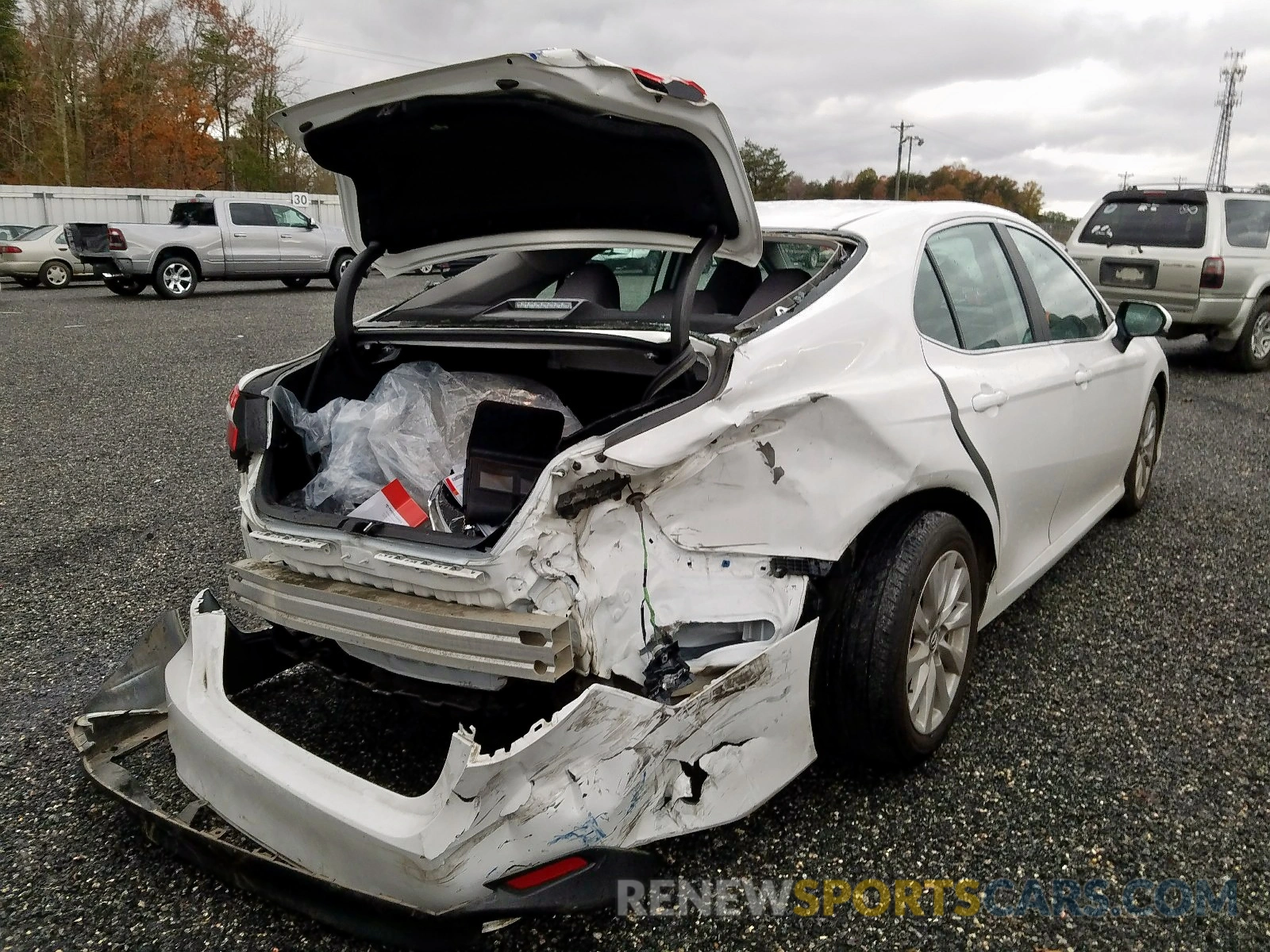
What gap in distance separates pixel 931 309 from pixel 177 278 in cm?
1660

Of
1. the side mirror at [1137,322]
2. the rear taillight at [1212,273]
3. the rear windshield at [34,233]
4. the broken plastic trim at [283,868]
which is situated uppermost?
the rear windshield at [34,233]

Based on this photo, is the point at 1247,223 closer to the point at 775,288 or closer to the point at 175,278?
the point at 775,288

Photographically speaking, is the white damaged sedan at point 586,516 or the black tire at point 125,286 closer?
the white damaged sedan at point 586,516

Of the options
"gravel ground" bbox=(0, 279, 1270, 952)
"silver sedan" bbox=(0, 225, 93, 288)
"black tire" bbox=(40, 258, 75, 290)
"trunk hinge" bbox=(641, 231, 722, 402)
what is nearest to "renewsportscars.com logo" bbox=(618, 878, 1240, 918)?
"gravel ground" bbox=(0, 279, 1270, 952)

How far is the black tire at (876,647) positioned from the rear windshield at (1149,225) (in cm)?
778

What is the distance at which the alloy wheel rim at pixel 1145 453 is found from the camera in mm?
4207

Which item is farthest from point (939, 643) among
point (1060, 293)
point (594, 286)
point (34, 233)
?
point (34, 233)

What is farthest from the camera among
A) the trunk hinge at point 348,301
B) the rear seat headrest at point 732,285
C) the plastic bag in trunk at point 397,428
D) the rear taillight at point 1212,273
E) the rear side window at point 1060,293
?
the rear taillight at point 1212,273

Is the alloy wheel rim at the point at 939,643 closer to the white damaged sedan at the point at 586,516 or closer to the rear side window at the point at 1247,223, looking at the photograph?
the white damaged sedan at the point at 586,516

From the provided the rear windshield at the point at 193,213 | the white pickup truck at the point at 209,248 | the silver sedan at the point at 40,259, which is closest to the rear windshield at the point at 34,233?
the silver sedan at the point at 40,259

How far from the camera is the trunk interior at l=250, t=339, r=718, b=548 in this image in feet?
6.75

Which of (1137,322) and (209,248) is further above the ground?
(209,248)

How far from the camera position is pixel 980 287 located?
2.98 meters

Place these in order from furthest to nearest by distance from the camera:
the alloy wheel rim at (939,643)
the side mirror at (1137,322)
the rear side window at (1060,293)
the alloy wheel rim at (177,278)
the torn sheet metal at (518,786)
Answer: the alloy wheel rim at (177,278) → the side mirror at (1137,322) → the rear side window at (1060,293) → the alloy wheel rim at (939,643) → the torn sheet metal at (518,786)
